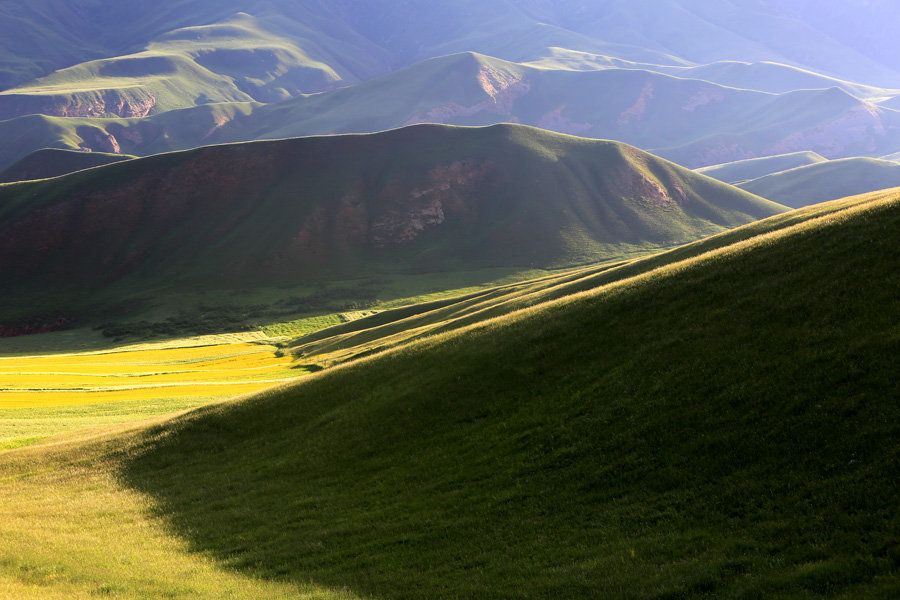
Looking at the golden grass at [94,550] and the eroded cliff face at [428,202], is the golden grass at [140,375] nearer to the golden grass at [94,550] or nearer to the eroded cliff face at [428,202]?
the golden grass at [94,550]

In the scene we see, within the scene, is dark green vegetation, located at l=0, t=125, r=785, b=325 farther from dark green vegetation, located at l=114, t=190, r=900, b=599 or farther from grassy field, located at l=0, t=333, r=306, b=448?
dark green vegetation, located at l=114, t=190, r=900, b=599

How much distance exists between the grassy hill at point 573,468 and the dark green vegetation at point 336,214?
125021 millimetres

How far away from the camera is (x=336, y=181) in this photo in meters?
178

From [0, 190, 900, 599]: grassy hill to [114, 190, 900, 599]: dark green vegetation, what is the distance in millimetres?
76

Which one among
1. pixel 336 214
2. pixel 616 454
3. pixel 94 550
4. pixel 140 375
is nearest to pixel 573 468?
pixel 616 454

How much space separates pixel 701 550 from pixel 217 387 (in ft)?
175

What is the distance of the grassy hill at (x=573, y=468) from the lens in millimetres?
13117

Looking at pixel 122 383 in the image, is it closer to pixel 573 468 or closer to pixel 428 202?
pixel 573 468

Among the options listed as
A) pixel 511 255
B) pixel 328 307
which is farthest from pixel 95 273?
pixel 511 255

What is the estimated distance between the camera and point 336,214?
6654 inches

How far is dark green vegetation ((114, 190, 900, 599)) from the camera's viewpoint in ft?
42.2

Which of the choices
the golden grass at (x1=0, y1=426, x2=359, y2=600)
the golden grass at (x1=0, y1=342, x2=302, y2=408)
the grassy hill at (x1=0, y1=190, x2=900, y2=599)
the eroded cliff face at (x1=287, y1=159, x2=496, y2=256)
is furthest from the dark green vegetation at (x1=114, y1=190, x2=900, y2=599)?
the eroded cliff face at (x1=287, y1=159, x2=496, y2=256)

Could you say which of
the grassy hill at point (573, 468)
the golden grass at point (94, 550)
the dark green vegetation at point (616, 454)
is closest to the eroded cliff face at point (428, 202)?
the dark green vegetation at point (616, 454)

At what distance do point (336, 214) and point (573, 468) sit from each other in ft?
521
